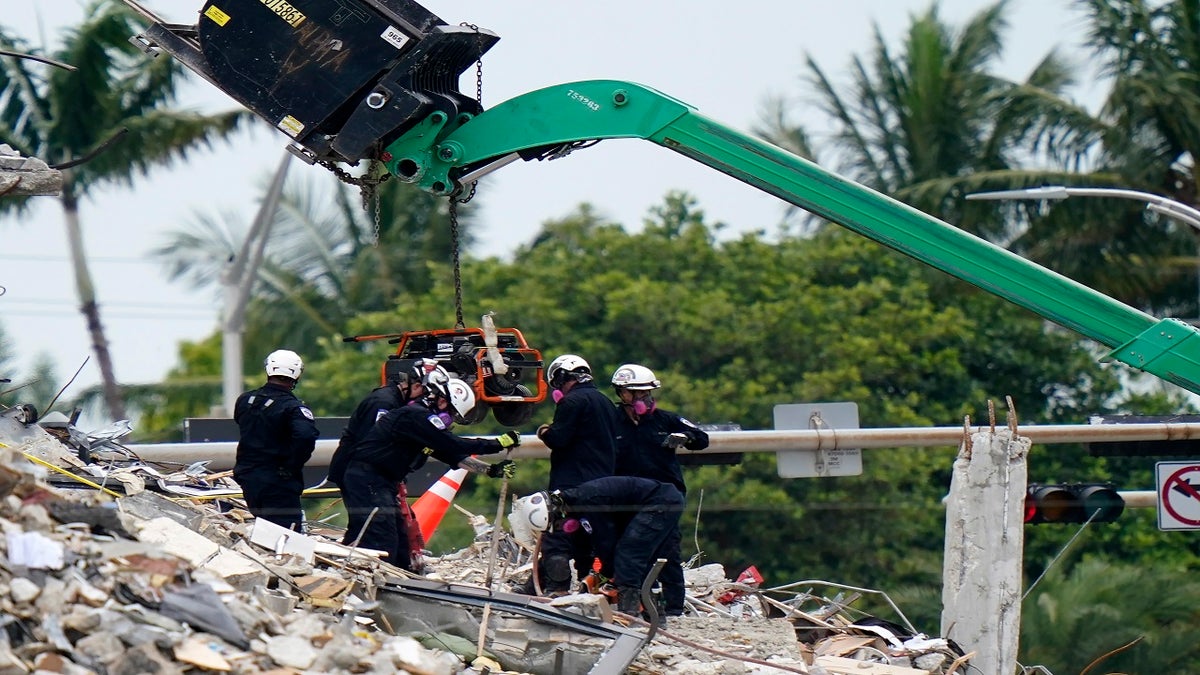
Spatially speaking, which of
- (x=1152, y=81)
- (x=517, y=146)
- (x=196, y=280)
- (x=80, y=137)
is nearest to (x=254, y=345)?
(x=196, y=280)

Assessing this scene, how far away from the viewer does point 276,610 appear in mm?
10953

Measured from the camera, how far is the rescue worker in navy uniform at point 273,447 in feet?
44.2

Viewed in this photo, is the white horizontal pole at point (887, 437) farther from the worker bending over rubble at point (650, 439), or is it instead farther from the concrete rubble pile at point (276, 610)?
the worker bending over rubble at point (650, 439)

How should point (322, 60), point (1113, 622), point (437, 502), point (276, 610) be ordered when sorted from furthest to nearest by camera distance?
point (1113, 622), point (437, 502), point (322, 60), point (276, 610)

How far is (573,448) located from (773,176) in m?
2.28

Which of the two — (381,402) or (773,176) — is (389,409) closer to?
(381,402)

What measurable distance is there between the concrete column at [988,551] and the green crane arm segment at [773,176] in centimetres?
113

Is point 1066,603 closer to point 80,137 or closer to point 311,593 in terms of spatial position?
point 311,593

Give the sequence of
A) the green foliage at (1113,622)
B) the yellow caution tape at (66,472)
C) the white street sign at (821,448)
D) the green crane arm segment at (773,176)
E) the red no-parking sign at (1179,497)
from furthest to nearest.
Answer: the green foliage at (1113,622)
the white street sign at (821,448)
the red no-parking sign at (1179,497)
the green crane arm segment at (773,176)
the yellow caution tape at (66,472)

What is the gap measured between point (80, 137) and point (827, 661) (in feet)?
77.8

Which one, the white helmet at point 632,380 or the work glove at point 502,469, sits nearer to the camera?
the work glove at point 502,469

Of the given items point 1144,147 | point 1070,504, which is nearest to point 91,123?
point 1144,147

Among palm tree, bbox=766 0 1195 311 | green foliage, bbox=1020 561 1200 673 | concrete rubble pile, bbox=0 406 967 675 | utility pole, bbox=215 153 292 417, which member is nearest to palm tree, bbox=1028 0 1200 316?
palm tree, bbox=766 0 1195 311

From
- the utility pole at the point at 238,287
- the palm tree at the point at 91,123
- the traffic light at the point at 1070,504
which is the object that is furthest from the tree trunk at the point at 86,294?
the traffic light at the point at 1070,504
